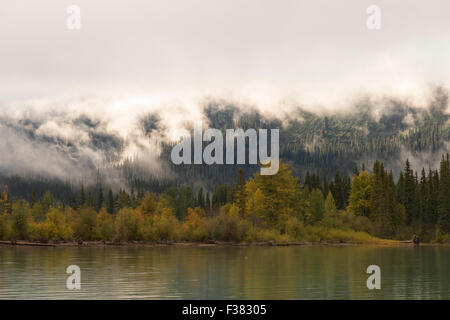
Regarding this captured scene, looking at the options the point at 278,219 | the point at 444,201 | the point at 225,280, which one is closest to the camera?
the point at 225,280

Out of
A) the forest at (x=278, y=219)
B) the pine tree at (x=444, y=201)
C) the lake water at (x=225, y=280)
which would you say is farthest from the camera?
the pine tree at (x=444, y=201)

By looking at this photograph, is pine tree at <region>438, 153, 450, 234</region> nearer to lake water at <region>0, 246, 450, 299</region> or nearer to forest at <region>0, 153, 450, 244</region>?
forest at <region>0, 153, 450, 244</region>

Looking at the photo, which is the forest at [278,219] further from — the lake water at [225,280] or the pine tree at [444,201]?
the lake water at [225,280]

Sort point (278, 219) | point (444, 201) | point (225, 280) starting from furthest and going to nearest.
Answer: point (444, 201)
point (278, 219)
point (225, 280)

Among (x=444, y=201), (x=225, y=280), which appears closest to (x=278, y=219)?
(x=444, y=201)

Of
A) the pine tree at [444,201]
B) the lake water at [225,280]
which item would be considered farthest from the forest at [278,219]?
the lake water at [225,280]

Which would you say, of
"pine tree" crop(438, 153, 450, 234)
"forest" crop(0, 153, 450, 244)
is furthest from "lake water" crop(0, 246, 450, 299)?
"pine tree" crop(438, 153, 450, 234)

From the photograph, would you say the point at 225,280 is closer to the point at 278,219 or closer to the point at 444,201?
the point at 278,219

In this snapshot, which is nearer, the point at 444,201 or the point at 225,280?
the point at 225,280

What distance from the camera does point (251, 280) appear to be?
57844 mm

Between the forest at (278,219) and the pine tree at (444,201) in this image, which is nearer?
the forest at (278,219)

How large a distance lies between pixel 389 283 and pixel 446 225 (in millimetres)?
113290

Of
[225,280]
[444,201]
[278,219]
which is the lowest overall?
[278,219]

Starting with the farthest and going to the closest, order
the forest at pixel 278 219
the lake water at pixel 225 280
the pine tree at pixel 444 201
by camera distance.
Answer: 1. the pine tree at pixel 444 201
2. the forest at pixel 278 219
3. the lake water at pixel 225 280
